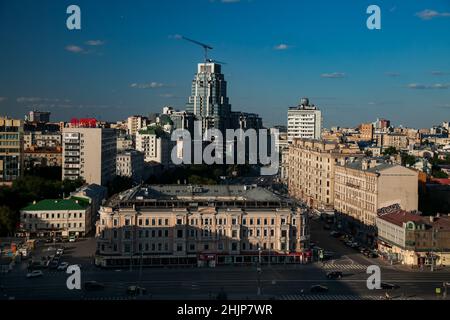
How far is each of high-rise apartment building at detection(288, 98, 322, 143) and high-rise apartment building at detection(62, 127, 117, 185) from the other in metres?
22.9

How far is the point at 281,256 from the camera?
601 inches

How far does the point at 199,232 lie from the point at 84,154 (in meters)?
12.7

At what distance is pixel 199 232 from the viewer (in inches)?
595

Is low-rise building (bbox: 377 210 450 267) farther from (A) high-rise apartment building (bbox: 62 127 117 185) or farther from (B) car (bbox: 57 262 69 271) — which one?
(A) high-rise apartment building (bbox: 62 127 117 185)

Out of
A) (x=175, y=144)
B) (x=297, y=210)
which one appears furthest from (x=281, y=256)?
(x=175, y=144)

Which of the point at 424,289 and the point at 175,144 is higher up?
the point at 175,144

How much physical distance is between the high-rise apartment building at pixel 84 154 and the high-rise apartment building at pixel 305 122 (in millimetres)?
22949

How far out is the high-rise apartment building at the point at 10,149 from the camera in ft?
83.0

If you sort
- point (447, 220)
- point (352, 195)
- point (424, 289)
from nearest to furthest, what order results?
1. point (424, 289)
2. point (447, 220)
3. point (352, 195)

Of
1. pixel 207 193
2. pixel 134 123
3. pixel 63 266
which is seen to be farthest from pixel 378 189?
pixel 134 123

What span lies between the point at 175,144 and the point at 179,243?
30728mm

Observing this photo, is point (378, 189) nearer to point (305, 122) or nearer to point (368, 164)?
point (368, 164)

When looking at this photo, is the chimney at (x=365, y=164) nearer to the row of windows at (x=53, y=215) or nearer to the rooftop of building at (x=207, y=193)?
the rooftop of building at (x=207, y=193)
